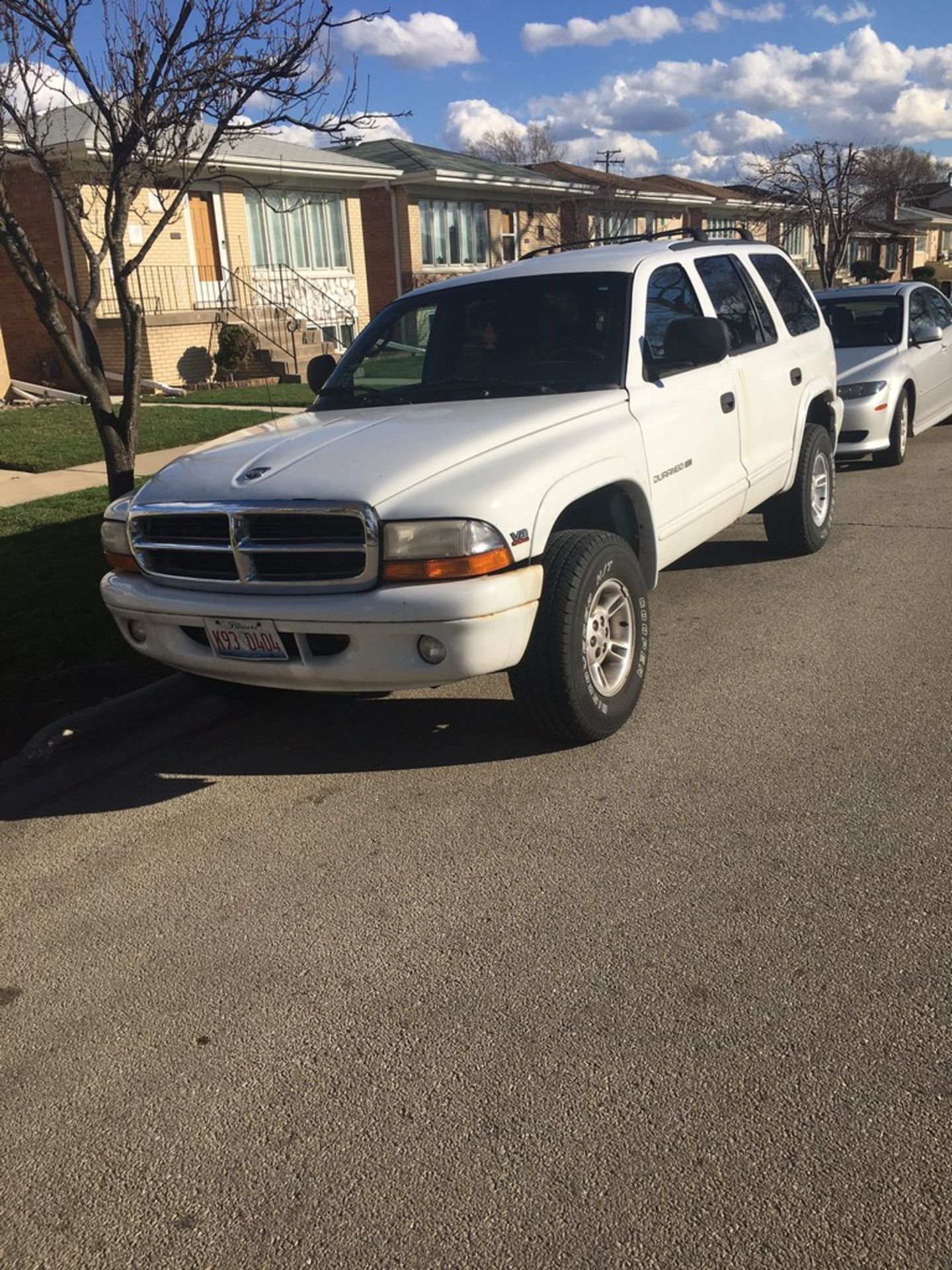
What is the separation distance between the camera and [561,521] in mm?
4789

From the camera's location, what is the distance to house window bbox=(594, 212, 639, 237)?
37562mm

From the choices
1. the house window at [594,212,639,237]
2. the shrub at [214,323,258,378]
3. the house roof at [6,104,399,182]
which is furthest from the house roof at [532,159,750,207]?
the shrub at [214,323,258,378]

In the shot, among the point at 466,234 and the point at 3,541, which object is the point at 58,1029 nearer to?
the point at 3,541

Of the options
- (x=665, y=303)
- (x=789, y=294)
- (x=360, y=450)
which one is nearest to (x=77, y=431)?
(x=789, y=294)

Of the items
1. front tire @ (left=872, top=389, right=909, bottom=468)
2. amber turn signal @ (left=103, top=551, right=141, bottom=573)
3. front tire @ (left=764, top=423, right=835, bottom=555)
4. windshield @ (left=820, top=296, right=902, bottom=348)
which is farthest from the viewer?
windshield @ (left=820, top=296, right=902, bottom=348)

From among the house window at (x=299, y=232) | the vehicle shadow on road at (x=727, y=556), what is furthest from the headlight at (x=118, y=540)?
the house window at (x=299, y=232)

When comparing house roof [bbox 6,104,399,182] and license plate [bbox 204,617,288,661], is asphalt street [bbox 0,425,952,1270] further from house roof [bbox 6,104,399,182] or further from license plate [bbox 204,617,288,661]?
house roof [bbox 6,104,399,182]

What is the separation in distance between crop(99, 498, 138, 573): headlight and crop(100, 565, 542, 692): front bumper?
1.61 ft

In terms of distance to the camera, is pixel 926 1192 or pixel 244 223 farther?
pixel 244 223

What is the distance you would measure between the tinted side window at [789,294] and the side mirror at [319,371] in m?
2.61

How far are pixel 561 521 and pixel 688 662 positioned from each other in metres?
1.33

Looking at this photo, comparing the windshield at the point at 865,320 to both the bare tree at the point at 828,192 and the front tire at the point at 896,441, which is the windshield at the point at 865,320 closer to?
the front tire at the point at 896,441

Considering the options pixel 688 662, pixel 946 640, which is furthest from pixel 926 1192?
pixel 946 640

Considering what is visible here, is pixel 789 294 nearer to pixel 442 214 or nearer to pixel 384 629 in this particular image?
pixel 384 629
